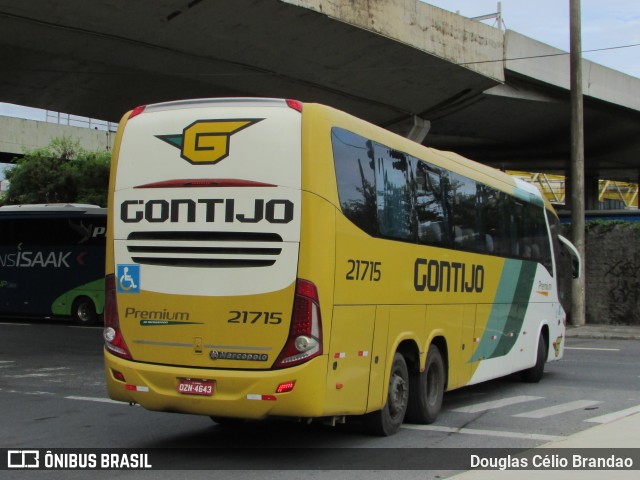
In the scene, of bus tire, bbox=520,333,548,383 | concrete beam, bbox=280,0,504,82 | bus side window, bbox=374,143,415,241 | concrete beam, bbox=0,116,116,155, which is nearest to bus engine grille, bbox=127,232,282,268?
bus side window, bbox=374,143,415,241

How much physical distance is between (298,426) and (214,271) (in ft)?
9.24

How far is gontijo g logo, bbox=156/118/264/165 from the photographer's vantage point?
308 inches

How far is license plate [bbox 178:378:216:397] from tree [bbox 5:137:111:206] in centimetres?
3342

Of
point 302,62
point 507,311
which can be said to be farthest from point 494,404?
point 302,62

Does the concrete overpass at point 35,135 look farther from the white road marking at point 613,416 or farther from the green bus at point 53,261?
the white road marking at point 613,416

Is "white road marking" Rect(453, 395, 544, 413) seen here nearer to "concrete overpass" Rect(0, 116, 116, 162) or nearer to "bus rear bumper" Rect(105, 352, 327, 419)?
"bus rear bumper" Rect(105, 352, 327, 419)

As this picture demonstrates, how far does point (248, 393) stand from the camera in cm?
739

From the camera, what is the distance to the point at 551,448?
787 cm

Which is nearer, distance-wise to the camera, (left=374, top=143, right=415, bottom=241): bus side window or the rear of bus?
the rear of bus

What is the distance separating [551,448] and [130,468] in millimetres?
3968

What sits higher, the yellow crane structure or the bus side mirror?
the yellow crane structure

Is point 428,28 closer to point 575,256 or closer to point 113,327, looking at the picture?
point 575,256

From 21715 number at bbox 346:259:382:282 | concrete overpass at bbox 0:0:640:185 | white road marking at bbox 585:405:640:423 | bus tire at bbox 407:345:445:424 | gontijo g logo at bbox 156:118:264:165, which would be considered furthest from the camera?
concrete overpass at bbox 0:0:640:185

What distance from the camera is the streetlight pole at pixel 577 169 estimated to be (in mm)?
24766
